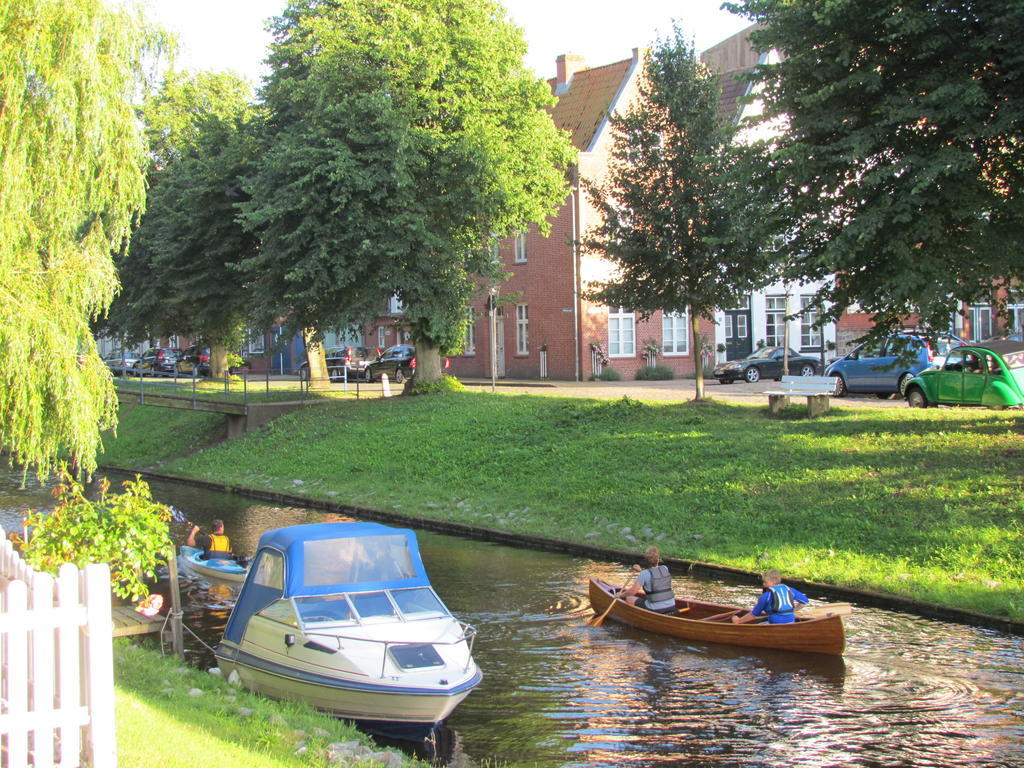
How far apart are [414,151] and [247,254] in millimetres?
10353


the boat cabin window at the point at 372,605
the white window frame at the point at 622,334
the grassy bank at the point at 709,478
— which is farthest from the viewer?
the white window frame at the point at 622,334

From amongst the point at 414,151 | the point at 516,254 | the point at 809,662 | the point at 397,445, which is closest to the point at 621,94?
the point at 516,254

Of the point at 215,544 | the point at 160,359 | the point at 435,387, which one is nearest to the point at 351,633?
the point at 215,544

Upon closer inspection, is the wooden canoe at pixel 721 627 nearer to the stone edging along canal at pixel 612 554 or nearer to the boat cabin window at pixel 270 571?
the stone edging along canal at pixel 612 554

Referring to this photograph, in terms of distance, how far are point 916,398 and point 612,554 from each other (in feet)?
43.5

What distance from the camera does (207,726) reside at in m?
9.12

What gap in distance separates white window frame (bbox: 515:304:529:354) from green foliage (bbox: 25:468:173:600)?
38214mm

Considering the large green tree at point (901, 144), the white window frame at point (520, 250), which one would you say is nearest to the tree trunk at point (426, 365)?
the white window frame at point (520, 250)

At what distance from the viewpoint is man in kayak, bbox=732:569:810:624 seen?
13562mm

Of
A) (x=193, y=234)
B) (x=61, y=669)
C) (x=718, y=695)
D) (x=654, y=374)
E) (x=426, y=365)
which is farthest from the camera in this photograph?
(x=654, y=374)

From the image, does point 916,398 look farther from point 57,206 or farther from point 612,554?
point 57,206

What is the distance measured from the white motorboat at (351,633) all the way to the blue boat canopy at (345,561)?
0.01 meters

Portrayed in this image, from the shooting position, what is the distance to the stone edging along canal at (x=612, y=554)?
1457cm

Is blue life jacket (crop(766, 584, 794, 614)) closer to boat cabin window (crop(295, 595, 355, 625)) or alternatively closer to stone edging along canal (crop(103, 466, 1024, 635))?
stone edging along canal (crop(103, 466, 1024, 635))
